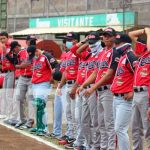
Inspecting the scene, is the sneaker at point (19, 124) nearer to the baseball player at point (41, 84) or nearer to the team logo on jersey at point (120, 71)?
the baseball player at point (41, 84)

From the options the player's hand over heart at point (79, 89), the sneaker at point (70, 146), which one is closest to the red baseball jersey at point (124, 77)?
the player's hand over heart at point (79, 89)

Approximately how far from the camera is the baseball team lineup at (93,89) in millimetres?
6715

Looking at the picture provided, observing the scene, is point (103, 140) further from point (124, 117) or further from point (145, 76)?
point (145, 76)

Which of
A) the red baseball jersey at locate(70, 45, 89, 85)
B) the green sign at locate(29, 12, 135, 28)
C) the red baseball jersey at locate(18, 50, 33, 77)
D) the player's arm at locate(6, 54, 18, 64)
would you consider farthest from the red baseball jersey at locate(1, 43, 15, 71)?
the green sign at locate(29, 12, 135, 28)

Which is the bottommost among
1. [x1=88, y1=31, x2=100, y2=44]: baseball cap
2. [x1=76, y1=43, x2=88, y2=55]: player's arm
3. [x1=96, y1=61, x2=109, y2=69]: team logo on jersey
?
[x1=96, y1=61, x2=109, y2=69]: team logo on jersey

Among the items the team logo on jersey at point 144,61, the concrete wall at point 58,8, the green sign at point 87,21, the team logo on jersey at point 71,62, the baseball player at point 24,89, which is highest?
the concrete wall at point 58,8

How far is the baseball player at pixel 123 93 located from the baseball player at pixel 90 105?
932 millimetres

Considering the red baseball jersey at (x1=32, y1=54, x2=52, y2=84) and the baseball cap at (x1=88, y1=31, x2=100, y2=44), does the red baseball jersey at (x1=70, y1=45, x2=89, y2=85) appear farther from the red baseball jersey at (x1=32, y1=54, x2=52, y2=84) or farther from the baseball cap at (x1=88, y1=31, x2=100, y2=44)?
the red baseball jersey at (x1=32, y1=54, x2=52, y2=84)

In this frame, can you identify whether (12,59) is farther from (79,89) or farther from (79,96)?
(79,89)

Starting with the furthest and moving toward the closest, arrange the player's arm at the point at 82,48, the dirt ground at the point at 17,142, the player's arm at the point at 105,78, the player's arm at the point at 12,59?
1. the player's arm at the point at 12,59
2. the dirt ground at the point at 17,142
3. the player's arm at the point at 82,48
4. the player's arm at the point at 105,78

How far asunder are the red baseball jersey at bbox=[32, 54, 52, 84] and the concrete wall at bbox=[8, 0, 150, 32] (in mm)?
17063

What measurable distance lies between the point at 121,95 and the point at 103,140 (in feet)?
3.24

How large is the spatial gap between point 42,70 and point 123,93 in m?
3.65

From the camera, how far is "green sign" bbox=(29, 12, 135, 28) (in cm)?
2578
